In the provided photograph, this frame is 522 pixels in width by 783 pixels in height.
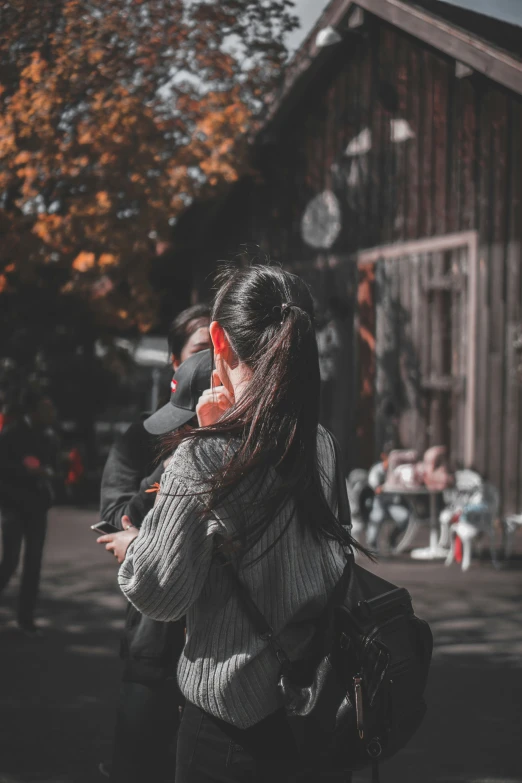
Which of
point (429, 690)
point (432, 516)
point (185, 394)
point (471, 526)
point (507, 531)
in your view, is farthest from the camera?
point (432, 516)

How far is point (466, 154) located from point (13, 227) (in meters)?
7.95

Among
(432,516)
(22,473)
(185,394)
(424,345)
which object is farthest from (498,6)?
(424,345)

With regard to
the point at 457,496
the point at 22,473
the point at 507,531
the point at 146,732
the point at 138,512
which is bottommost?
the point at 507,531

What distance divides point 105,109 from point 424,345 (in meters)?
7.00

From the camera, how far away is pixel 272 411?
1.95 m

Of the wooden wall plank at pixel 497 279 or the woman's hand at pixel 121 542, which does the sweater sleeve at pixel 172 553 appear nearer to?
the woman's hand at pixel 121 542

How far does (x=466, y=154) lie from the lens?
11.9 m

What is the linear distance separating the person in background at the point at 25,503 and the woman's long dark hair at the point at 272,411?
4.99m

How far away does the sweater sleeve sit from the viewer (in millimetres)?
1911

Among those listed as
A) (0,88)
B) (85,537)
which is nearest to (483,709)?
(0,88)

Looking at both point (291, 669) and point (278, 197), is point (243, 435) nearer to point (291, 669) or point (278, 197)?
point (291, 669)

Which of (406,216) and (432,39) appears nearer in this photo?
(432,39)

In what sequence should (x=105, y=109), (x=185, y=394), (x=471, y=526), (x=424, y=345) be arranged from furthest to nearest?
(x=424, y=345), (x=471, y=526), (x=105, y=109), (x=185, y=394)

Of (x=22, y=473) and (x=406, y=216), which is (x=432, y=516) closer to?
(x=406, y=216)
